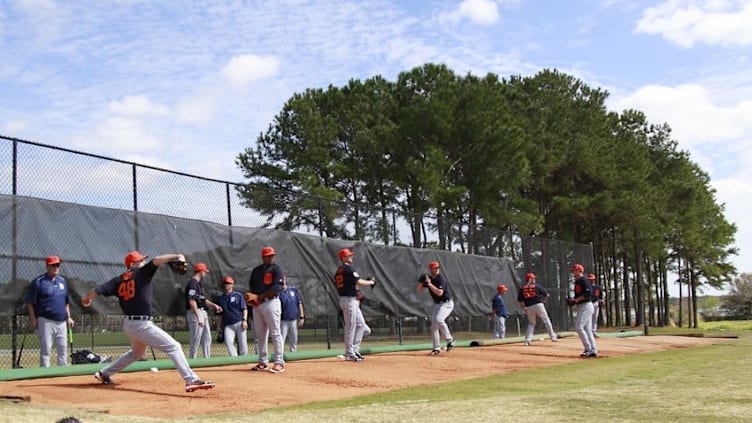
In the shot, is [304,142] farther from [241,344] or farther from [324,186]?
[241,344]

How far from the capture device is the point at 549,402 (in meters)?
9.13

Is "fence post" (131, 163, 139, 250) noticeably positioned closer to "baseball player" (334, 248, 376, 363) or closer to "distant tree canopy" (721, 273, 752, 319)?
"baseball player" (334, 248, 376, 363)

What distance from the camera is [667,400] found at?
30.5 feet

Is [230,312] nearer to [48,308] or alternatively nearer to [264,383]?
[48,308]

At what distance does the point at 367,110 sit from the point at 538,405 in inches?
1178

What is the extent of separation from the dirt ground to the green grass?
0.50 metres

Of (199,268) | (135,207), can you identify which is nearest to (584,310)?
(199,268)

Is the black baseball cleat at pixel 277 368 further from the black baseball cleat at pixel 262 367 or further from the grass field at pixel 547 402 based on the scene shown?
the grass field at pixel 547 402

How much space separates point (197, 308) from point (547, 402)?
7.09 meters

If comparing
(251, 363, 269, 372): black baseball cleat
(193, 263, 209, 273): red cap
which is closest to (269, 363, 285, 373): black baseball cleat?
(251, 363, 269, 372): black baseball cleat

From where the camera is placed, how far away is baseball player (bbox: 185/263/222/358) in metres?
14.0

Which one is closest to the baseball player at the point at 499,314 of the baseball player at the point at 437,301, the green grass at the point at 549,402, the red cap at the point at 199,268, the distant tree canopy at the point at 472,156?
the distant tree canopy at the point at 472,156

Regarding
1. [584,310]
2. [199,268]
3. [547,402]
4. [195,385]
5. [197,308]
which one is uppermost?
[199,268]

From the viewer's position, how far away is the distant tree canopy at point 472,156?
36.4 metres
